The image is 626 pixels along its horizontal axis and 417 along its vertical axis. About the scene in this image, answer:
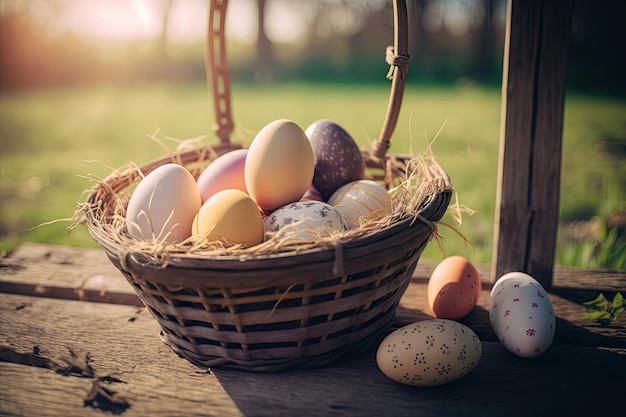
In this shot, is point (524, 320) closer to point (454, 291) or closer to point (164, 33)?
point (454, 291)

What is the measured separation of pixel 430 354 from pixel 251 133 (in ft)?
4.00

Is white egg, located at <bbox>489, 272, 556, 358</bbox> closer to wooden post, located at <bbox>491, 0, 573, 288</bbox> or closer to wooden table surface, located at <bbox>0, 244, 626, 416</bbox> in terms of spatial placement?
wooden table surface, located at <bbox>0, 244, 626, 416</bbox>

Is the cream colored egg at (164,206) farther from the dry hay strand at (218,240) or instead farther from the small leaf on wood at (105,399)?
the small leaf on wood at (105,399)

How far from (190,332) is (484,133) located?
4980 millimetres

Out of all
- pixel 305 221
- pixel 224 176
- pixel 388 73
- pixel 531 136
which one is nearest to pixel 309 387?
pixel 305 221

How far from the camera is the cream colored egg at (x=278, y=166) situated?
167 cm

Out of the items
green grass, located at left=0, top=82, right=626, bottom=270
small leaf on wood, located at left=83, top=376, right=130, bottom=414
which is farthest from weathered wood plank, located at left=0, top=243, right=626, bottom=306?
small leaf on wood, located at left=83, top=376, right=130, bottom=414

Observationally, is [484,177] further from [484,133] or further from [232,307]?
[232,307]

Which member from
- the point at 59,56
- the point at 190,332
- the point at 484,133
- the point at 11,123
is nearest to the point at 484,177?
→ the point at 484,133

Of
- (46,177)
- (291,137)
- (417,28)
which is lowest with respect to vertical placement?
(46,177)

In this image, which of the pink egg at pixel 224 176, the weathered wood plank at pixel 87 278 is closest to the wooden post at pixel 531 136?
the weathered wood plank at pixel 87 278

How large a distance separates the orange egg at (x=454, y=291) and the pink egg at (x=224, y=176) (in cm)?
69

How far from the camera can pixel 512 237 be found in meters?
1.99

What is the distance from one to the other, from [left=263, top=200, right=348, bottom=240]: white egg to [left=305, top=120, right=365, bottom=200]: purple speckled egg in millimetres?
378
